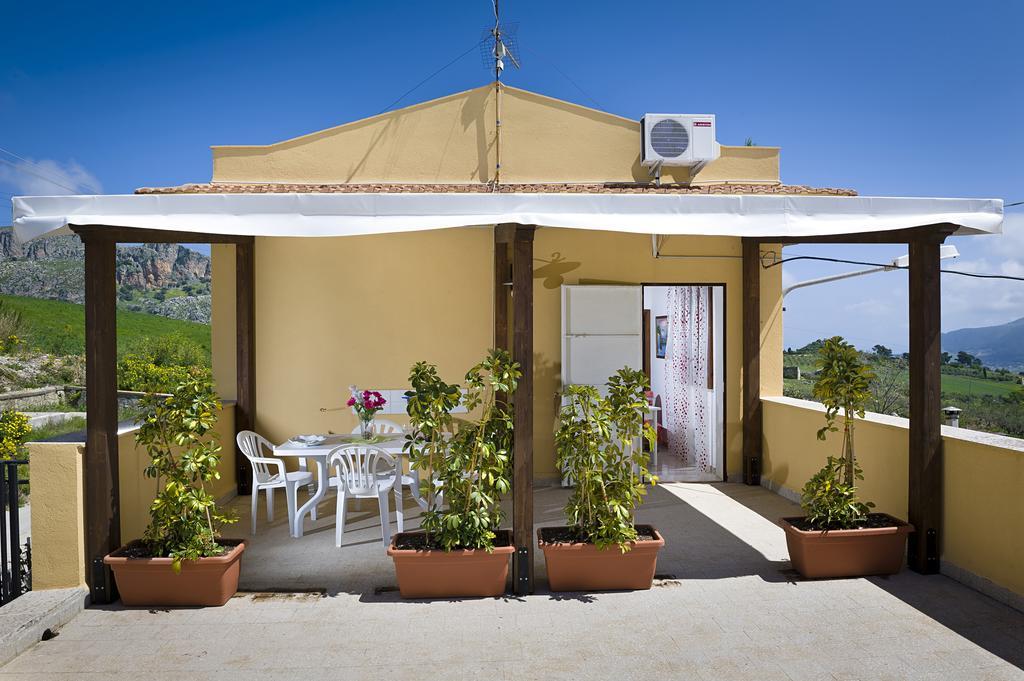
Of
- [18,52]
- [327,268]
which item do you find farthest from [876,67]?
[18,52]

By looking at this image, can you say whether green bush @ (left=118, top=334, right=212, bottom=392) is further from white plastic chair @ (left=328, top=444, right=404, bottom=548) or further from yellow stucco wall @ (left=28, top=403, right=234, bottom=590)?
yellow stucco wall @ (left=28, top=403, right=234, bottom=590)

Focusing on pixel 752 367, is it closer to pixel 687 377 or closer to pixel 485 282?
pixel 687 377

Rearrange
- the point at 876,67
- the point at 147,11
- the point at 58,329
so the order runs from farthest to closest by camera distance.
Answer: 1. the point at 147,11
2. the point at 876,67
3. the point at 58,329

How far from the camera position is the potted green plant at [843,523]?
167 inches

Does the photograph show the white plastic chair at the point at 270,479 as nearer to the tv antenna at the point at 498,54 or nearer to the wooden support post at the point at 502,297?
the wooden support post at the point at 502,297

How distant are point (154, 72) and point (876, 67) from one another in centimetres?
3181

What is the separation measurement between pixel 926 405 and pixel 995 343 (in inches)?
2062

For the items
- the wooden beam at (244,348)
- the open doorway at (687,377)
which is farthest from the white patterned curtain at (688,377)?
the wooden beam at (244,348)

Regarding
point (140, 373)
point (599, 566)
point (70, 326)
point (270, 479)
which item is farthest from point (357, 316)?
point (70, 326)

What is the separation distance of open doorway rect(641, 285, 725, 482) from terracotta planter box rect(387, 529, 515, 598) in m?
3.93

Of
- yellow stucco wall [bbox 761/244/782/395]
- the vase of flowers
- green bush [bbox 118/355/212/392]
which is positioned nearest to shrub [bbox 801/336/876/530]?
yellow stucco wall [bbox 761/244/782/395]

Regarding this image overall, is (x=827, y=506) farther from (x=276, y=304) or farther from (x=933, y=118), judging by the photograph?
(x=933, y=118)

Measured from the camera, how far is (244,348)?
674 centimetres

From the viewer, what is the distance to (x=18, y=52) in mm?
33156
